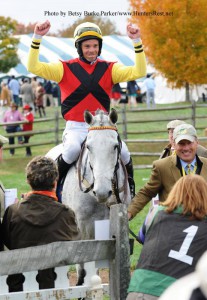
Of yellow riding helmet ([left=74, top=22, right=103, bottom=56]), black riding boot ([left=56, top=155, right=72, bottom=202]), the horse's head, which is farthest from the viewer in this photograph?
yellow riding helmet ([left=74, top=22, right=103, bottom=56])

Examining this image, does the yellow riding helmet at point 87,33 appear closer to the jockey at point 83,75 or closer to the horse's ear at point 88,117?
the jockey at point 83,75

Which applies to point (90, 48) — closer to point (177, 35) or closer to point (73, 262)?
point (73, 262)

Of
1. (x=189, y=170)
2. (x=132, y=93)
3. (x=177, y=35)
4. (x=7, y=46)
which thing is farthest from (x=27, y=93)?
(x=189, y=170)

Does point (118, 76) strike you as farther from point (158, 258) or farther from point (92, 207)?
point (158, 258)

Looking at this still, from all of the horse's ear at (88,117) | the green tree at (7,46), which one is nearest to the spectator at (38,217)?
the horse's ear at (88,117)

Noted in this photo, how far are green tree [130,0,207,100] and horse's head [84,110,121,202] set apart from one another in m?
29.1

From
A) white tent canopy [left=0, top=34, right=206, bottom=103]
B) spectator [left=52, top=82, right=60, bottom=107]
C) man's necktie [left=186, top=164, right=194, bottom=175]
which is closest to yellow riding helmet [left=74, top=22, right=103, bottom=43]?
man's necktie [left=186, top=164, right=194, bottom=175]

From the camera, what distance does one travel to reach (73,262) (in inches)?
224

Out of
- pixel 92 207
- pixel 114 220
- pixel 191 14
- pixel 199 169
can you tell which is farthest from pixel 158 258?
pixel 191 14

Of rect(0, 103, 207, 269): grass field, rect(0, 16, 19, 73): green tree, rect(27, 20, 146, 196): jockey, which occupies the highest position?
rect(0, 16, 19, 73): green tree

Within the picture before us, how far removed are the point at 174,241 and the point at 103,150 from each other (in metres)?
3.12

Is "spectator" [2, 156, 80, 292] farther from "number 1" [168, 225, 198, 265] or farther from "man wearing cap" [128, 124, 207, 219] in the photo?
"man wearing cap" [128, 124, 207, 219]

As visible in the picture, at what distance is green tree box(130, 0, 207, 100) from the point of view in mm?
37438

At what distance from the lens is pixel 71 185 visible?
8867 mm
